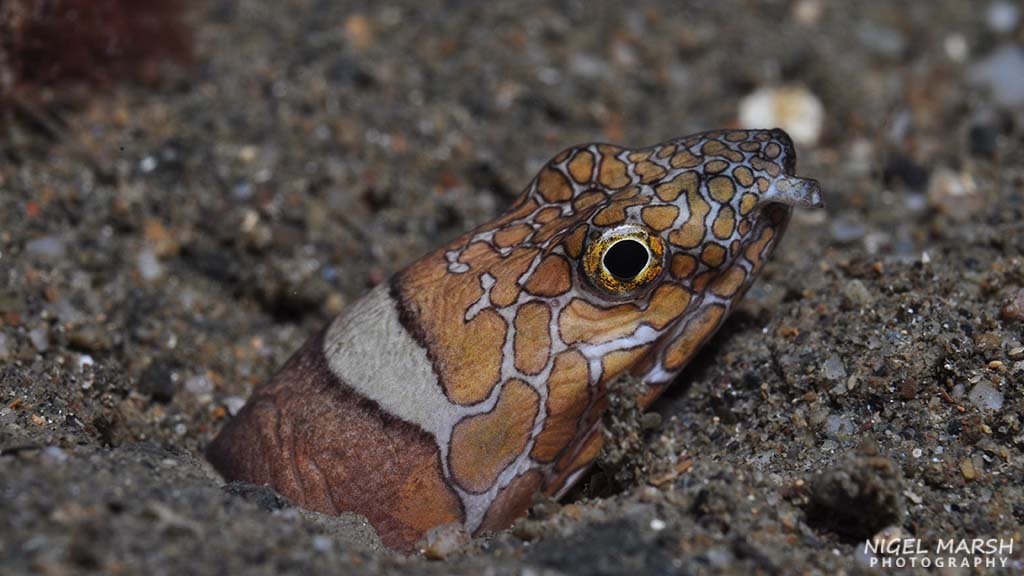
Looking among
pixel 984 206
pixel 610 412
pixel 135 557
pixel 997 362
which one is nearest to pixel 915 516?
pixel 997 362

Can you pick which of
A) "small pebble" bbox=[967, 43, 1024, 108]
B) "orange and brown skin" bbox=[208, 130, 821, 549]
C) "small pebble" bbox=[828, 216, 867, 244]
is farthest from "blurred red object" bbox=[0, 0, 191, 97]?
"small pebble" bbox=[967, 43, 1024, 108]

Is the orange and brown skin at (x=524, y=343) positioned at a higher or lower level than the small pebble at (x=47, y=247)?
lower

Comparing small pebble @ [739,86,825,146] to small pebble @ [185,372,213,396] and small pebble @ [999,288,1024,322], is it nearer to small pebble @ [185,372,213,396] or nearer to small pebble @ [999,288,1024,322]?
small pebble @ [999,288,1024,322]

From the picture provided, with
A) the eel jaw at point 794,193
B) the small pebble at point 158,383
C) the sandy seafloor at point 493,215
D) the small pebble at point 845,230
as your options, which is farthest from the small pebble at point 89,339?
the small pebble at point 845,230

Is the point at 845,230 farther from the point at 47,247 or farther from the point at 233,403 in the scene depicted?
the point at 47,247

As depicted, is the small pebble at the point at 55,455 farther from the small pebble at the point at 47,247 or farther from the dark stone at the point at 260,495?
the small pebble at the point at 47,247

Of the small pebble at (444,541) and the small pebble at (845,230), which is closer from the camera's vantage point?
→ the small pebble at (444,541)
